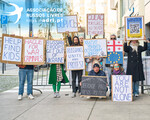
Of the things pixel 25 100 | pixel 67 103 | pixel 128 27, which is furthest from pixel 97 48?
pixel 25 100

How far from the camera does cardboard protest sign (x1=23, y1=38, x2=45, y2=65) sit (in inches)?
307

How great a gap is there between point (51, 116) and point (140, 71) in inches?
135

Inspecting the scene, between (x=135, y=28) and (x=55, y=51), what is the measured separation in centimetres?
263

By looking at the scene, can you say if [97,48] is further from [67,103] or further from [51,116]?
[51,116]

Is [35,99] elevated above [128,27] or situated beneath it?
situated beneath

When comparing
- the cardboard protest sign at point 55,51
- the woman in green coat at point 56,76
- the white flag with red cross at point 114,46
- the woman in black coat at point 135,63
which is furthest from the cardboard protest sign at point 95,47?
the woman in green coat at point 56,76

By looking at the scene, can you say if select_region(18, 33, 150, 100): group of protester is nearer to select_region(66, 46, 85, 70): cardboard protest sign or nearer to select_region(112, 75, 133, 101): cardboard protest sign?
select_region(66, 46, 85, 70): cardboard protest sign

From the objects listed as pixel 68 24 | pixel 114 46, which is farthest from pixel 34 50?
pixel 114 46

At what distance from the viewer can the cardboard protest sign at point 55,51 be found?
795cm

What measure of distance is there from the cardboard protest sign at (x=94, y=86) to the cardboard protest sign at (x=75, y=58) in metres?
0.74

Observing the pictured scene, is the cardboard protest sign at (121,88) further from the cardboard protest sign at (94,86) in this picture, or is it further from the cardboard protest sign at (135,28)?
the cardboard protest sign at (135,28)

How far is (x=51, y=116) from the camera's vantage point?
17.8 ft

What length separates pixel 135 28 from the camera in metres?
7.52

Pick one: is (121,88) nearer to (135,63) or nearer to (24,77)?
(135,63)
